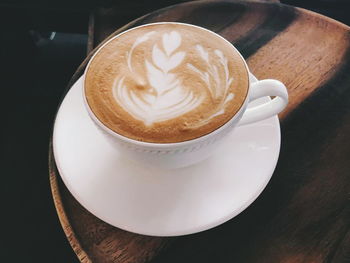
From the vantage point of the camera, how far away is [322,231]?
1.74ft

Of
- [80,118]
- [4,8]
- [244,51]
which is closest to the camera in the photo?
[80,118]

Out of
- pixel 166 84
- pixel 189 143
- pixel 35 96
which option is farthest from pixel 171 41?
pixel 35 96

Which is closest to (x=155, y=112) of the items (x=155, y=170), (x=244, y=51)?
(x=155, y=170)

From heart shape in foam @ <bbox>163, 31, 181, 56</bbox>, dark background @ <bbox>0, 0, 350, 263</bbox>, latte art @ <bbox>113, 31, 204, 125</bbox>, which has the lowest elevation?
dark background @ <bbox>0, 0, 350, 263</bbox>

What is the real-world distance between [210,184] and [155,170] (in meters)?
0.10

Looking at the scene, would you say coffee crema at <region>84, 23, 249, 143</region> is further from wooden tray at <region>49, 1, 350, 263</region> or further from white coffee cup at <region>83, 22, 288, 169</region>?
wooden tray at <region>49, 1, 350, 263</region>

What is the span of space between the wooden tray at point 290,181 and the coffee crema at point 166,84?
18cm

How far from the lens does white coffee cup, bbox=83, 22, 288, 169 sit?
0.45 meters

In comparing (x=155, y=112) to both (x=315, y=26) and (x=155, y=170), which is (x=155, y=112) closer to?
(x=155, y=170)

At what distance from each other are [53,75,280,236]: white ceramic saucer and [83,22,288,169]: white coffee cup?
0.14ft

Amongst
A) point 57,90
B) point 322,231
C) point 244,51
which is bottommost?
point 57,90

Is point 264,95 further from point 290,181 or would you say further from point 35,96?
point 35,96

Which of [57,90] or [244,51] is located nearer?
[244,51]

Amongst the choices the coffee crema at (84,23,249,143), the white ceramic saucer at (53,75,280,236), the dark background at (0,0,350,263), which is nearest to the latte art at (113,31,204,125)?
the coffee crema at (84,23,249,143)
